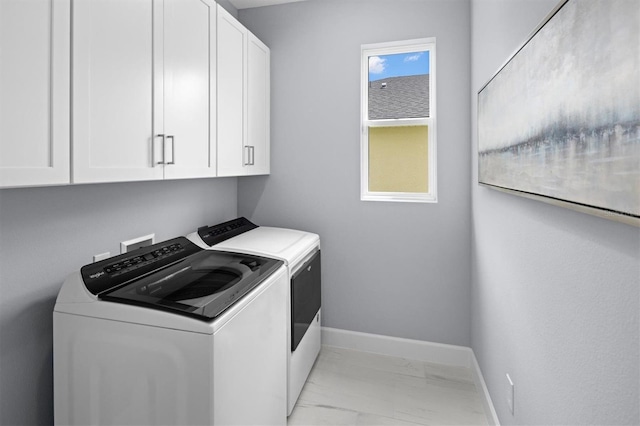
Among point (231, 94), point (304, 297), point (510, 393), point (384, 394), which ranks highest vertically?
point (231, 94)

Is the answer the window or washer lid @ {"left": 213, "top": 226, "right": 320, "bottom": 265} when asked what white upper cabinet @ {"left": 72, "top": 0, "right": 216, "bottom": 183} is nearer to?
washer lid @ {"left": 213, "top": 226, "right": 320, "bottom": 265}

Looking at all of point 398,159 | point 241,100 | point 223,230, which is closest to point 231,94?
point 241,100

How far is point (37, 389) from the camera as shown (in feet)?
4.51


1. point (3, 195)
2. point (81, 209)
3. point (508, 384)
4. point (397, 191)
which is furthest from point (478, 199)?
point (3, 195)

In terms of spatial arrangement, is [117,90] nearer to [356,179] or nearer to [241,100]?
[241,100]

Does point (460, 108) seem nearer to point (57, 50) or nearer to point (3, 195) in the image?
point (57, 50)

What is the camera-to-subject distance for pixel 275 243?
2.26 metres

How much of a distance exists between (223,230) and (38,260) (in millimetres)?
1115

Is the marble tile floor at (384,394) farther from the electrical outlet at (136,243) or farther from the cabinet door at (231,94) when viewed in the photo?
the cabinet door at (231,94)

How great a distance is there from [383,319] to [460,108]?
1648 millimetres

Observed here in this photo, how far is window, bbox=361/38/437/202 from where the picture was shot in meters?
2.62

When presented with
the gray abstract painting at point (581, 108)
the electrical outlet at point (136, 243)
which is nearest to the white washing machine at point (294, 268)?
the electrical outlet at point (136, 243)

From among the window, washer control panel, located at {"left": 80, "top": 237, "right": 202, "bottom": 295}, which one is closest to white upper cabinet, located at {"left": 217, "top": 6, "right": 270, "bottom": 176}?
washer control panel, located at {"left": 80, "top": 237, "right": 202, "bottom": 295}

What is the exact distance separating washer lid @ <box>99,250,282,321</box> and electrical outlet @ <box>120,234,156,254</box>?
0.28 meters
